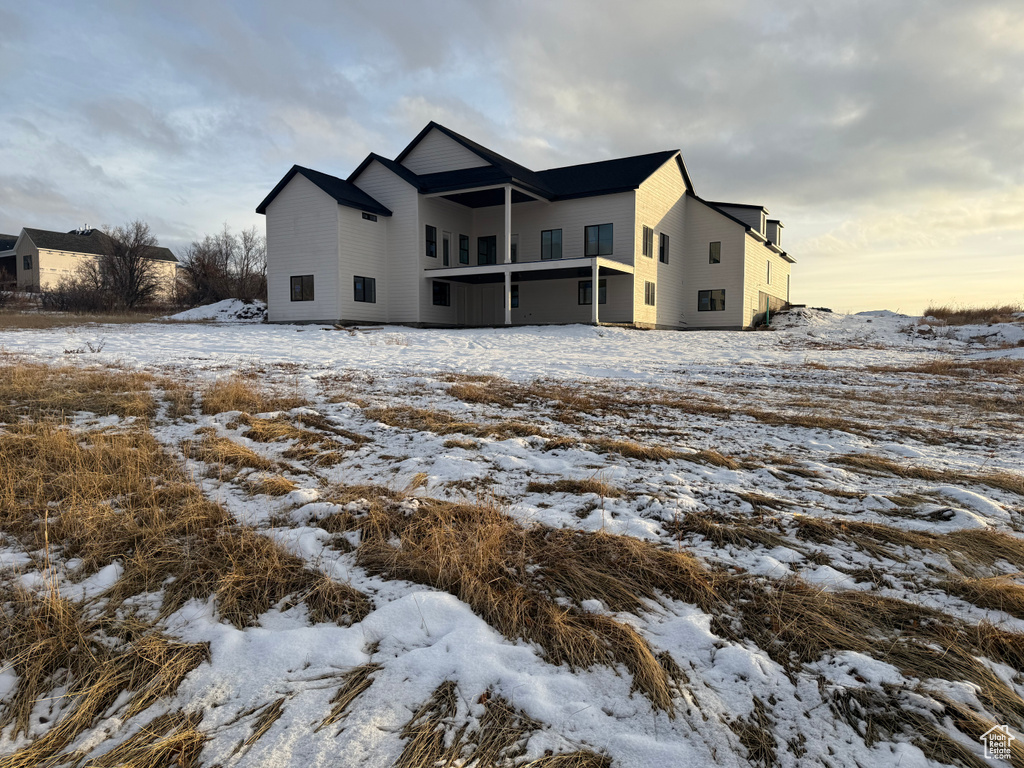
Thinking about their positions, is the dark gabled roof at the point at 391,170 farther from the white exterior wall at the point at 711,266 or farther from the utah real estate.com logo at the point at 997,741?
the utah real estate.com logo at the point at 997,741

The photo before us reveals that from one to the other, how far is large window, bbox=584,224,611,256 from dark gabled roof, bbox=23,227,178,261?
4698cm

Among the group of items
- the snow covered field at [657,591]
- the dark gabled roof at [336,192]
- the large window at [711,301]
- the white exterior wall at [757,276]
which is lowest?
the snow covered field at [657,591]

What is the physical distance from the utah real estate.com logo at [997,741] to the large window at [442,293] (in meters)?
25.6

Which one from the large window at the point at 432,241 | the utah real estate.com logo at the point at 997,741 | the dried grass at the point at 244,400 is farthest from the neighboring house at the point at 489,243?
the utah real estate.com logo at the point at 997,741

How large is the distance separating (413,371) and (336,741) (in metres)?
8.73

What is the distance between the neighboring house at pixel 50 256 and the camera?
54.5 metres

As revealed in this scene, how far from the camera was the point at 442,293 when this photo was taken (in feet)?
88.0

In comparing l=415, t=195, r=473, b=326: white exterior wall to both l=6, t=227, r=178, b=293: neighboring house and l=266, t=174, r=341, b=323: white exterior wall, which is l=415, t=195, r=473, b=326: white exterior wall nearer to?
l=266, t=174, r=341, b=323: white exterior wall

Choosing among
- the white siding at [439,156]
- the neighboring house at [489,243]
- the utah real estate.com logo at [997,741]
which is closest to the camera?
the utah real estate.com logo at [997,741]

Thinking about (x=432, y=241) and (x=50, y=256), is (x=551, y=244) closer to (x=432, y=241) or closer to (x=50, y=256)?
(x=432, y=241)

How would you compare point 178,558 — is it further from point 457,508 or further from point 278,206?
point 278,206

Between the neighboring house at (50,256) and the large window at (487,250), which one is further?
the neighboring house at (50,256)

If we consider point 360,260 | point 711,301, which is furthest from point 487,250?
point 711,301

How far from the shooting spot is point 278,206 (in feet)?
81.4
